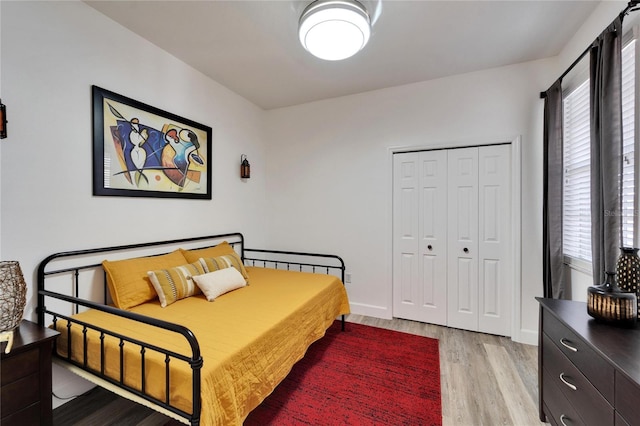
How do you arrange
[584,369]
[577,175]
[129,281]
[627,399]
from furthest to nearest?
1. [577,175]
2. [129,281]
3. [584,369]
4. [627,399]

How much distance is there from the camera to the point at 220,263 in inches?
95.6

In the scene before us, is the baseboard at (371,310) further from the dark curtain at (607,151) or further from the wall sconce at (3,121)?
the wall sconce at (3,121)

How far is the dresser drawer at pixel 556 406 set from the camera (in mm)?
1227

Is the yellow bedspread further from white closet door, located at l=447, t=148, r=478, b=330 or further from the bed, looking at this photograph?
white closet door, located at l=447, t=148, r=478, b=330

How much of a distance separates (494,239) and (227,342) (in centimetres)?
263

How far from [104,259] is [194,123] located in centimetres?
145

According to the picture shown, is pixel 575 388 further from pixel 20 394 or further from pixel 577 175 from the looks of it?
pixel 20 394

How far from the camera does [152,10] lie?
1.90 metres

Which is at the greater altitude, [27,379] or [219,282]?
[219,282]

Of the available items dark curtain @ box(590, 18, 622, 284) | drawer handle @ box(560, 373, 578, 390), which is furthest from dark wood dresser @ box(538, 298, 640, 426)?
dark curtain @ box(590, 18, 622, 284)

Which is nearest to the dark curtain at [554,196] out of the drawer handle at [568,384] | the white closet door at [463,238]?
the white closet door at [463,238]

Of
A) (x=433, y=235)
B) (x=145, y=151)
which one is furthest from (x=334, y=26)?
(x=433, y=235)

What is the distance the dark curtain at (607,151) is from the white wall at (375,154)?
97 cm

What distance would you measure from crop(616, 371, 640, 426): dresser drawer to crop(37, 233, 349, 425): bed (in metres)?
1.47
